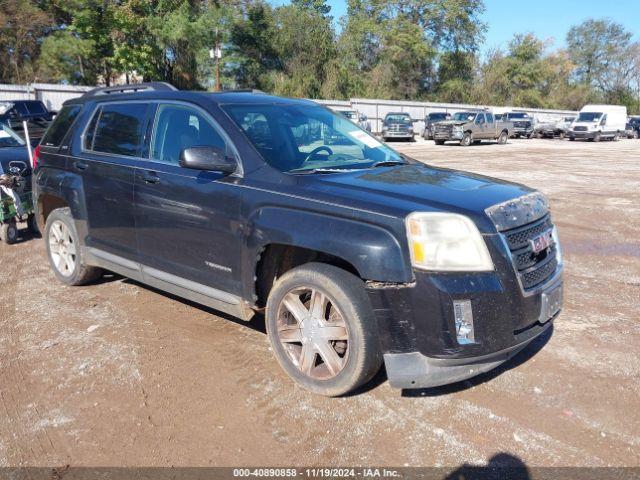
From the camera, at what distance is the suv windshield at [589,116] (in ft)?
126

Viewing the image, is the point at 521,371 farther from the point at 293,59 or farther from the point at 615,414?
the point at 293,59

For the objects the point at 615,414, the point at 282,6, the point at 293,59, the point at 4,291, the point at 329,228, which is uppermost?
the point at 282,6

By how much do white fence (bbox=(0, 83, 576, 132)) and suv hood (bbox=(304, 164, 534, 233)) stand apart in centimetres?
2533

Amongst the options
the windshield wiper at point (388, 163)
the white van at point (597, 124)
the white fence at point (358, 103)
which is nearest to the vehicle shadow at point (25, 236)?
the windshield wiper at point (388, 163)

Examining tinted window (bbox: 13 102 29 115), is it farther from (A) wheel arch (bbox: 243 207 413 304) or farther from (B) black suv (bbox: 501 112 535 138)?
(B) black suv (bbox: 501 112 535 138)

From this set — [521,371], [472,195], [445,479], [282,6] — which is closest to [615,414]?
[521,371]

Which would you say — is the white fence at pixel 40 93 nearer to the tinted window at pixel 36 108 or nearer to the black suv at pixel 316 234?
the tinted window at pixel 36 108

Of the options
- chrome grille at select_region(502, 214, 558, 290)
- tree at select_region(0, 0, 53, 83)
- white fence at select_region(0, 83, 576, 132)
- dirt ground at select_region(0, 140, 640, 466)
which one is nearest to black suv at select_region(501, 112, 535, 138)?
white fence at select_region(0, 83, 576, 132)

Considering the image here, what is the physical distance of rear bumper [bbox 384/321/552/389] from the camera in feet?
9.93

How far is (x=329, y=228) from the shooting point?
3.18 metres

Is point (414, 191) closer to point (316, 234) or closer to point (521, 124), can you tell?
point (316, 234)

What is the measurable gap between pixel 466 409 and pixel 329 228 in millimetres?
1387

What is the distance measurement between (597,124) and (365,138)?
128 ft

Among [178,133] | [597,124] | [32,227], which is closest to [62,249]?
[178,133]
